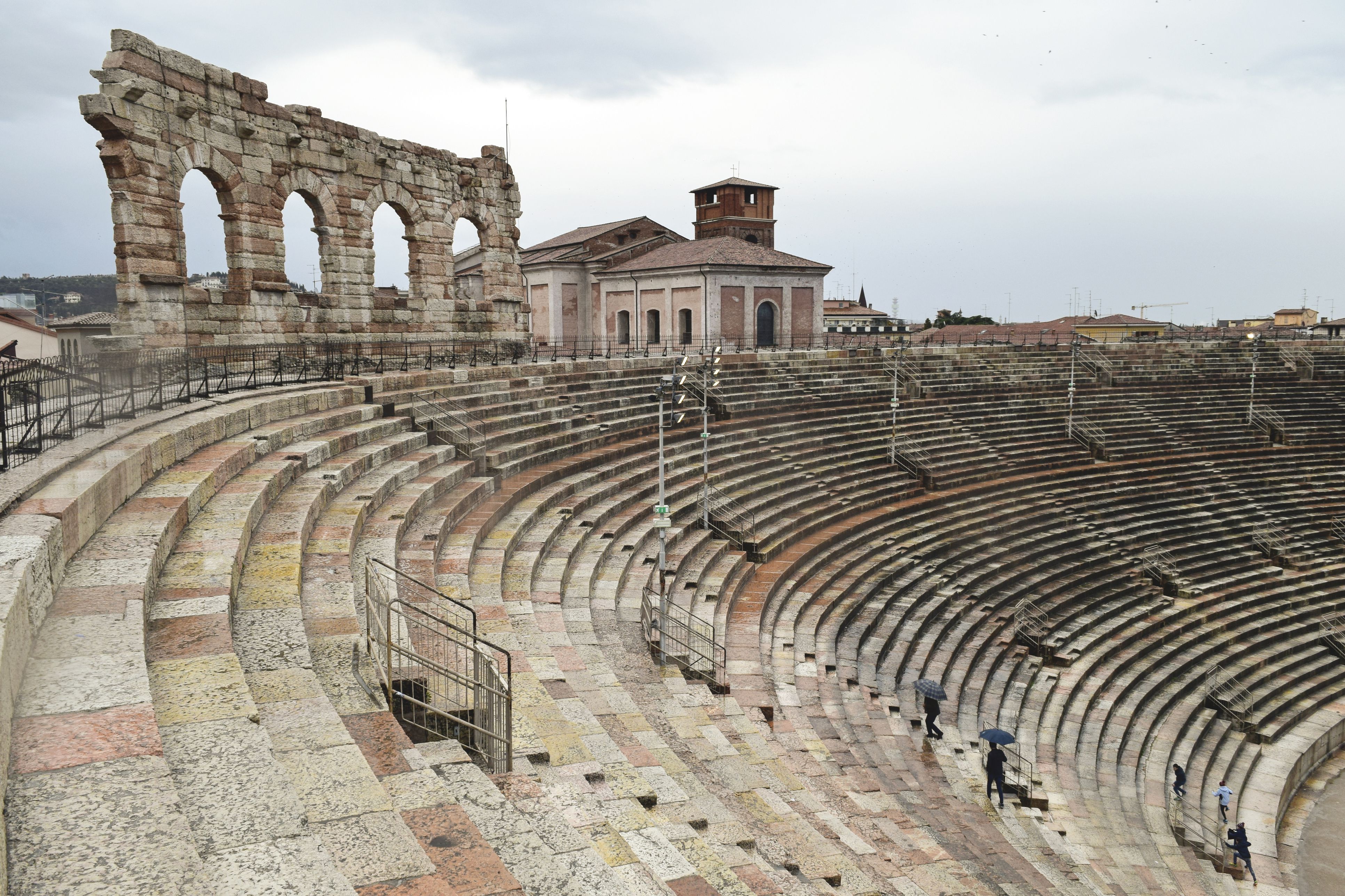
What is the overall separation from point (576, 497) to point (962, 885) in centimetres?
975

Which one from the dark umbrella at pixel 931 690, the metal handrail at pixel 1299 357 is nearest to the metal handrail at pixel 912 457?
the dark umbrella at pixel 931 690

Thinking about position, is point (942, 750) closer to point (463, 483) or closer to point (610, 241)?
point (463, 483)

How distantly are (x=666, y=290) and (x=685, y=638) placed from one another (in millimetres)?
27472

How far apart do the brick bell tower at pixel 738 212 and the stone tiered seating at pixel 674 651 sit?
2239 centimetres

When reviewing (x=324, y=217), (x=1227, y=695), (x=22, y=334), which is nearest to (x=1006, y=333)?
(x=1227, y=695)

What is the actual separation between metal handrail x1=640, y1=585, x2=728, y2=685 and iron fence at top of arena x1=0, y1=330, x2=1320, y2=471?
7.08 metres

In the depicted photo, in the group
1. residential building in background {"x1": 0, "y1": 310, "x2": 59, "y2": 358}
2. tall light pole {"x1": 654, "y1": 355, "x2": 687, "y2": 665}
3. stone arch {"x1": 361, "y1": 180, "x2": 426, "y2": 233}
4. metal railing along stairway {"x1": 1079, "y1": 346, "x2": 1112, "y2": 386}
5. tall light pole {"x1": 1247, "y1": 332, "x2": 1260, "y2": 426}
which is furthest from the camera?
metal railing along stairway {"x1": 1079, "y1": 346, "x2": 1112, "y2": 386}

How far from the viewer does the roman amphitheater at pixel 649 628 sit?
473cm

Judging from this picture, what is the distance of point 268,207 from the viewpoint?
20.2 metres

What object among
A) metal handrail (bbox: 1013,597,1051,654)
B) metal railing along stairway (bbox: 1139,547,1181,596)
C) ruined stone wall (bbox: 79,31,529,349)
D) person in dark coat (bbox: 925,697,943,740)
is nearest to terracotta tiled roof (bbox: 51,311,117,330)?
ruined stone wall (bbox: 79,31,529,349)

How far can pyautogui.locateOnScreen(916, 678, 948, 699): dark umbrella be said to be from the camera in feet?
46.2

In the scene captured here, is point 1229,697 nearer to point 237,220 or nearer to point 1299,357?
point 237,220

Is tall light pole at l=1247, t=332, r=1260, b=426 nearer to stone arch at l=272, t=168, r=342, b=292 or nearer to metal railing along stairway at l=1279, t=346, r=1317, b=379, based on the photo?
metal railing along stairway at l=1279, t=346, r=1317, b=379

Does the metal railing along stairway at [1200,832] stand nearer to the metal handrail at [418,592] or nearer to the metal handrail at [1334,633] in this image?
the metal handrail at [1334,633]
